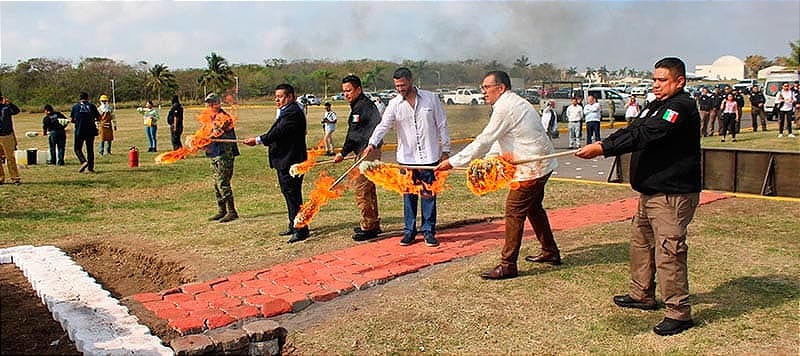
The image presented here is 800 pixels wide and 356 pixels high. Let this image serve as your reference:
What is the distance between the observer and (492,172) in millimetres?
6137

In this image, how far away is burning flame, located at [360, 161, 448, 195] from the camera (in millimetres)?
7340

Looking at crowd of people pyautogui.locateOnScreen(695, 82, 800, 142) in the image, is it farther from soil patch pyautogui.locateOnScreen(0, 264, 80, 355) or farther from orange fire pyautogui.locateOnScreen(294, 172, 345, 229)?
soil patch pyautogui.locateOnScreen(0, 264, 80, 355)

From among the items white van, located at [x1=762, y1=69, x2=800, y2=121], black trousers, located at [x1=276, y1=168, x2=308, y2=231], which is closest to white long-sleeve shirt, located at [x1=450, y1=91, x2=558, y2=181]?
black trousers, located at [x1=276, y1=168, x2=308, y2=231]

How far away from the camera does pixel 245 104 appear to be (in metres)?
12.7

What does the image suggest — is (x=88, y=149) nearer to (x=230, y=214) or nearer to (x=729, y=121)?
(x=230, y=214)

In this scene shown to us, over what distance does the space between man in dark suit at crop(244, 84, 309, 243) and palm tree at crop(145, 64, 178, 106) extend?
1839 inches

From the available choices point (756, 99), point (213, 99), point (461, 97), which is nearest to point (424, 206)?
point (461, 97)

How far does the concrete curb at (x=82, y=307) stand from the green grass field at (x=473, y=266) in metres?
0.99

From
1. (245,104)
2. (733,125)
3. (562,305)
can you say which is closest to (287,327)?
(562,305)

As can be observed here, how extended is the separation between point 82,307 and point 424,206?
11.7ft

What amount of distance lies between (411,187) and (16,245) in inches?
197

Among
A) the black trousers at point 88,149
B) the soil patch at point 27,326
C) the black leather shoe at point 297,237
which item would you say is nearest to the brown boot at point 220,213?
the black leather shoe at point 297,237

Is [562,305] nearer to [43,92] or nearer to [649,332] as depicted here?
[649,332]

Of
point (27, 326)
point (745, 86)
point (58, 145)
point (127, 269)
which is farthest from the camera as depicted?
point (745, 86)
